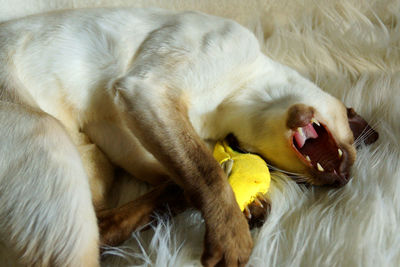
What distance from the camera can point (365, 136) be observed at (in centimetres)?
114

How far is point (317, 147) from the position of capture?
112 centimetres

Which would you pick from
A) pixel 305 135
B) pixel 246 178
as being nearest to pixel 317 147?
pixel 305 135

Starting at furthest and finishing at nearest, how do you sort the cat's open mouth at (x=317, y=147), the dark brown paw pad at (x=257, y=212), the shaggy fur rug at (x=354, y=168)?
1. the cat's open mouth at (x=317, y=147)
2. the dark brown paw pad at (x=257, y=212)
3. the shaggy fur rug at (x=354, y=168)

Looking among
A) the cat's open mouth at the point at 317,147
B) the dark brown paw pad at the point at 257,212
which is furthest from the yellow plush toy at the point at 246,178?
the cat's open mouth at the point at 317,147

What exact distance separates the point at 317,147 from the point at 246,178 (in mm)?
280

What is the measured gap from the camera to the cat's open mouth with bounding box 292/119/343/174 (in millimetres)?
1051

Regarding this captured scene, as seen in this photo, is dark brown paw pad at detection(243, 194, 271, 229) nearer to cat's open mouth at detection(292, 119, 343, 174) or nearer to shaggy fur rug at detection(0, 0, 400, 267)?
shaggy fur rug at detection(0, 0, 400, 267)

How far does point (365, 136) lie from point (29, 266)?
0.91 meters

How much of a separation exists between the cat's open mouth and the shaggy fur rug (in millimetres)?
60

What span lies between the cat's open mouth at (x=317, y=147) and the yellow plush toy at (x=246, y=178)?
12 centimetres

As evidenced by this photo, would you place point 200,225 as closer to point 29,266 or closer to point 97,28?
point 29,266

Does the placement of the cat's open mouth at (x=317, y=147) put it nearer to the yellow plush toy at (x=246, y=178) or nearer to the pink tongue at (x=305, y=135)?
the pink tongue at (x=305, y=135)

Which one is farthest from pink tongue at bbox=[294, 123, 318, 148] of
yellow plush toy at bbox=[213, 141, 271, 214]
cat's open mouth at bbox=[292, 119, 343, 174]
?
yellow plush toy at bbox=[213, 141, 271, 214]

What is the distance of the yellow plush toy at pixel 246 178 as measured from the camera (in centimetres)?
95
